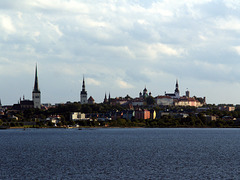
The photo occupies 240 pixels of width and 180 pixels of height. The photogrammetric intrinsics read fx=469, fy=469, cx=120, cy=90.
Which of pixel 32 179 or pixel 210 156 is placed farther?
pixel 210 156

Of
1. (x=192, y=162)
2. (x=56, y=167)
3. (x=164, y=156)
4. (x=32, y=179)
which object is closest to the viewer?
(x=32, y=179)

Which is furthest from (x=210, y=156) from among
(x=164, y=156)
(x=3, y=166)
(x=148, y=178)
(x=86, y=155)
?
(x=3, y=166)

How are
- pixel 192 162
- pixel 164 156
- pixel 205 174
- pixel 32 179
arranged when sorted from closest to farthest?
pixel 32 179, pixel 205 174, pixel 192 162, pixel 164 156

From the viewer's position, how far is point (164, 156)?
69375 millimetres

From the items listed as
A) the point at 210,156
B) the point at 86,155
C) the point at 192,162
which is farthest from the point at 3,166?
the point at 210,156

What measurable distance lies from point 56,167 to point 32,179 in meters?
8.72

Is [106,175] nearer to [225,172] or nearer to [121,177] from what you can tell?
[121,177]

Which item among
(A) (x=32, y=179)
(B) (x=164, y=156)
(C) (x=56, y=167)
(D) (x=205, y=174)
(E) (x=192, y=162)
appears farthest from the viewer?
(B) (x=164, y=156)

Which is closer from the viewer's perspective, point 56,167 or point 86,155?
point 56,167

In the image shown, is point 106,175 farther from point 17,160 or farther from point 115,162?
point 17,160

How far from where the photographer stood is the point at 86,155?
70.6m

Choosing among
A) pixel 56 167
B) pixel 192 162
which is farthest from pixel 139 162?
pixel 56 167

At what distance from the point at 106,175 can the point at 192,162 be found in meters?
15.6

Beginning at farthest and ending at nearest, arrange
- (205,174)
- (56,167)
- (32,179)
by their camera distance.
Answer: (56,167), (205,174), (32,179)
